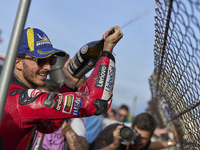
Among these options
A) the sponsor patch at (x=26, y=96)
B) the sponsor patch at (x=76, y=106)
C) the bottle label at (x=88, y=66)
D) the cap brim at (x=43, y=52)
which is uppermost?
the cap brim at (x=43, y=52)

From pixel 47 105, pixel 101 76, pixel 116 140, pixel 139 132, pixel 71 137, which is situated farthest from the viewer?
pixel 139 132

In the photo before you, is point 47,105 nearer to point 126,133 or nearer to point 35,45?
point 35,45

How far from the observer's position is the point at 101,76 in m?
1.68

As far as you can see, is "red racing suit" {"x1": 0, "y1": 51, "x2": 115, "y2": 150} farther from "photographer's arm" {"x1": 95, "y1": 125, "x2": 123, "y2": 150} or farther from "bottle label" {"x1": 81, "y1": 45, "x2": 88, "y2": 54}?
"photographer's arm" {"x1": 95, "y1": 125, "x2": 123, "y2": 150}

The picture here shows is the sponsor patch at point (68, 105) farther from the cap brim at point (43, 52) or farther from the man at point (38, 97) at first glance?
the cap brim at point (43, 52)

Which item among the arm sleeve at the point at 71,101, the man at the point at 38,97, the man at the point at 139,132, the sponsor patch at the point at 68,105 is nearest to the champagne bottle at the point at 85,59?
the man at the point at 38,97

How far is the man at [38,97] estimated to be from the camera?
1533 mm


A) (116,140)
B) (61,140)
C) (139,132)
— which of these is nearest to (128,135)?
(116,140)

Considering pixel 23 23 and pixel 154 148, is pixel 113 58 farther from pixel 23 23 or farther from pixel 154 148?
pixel 154 148

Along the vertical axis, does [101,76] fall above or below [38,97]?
above

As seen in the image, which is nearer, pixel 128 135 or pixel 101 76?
pixel 101 76

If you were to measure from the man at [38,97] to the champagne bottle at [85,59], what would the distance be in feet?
0.83

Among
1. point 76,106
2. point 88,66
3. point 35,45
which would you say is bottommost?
point 76,106

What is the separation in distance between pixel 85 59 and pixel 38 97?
745 mm
